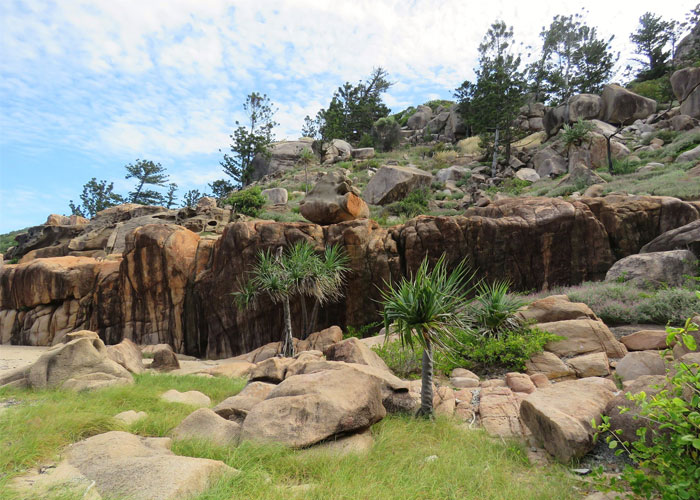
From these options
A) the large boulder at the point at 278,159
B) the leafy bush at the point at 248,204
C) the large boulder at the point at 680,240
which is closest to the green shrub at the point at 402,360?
the large boulder at the point at 680,240

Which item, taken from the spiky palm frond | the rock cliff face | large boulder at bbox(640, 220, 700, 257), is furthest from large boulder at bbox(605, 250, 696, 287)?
the spiky palm frond

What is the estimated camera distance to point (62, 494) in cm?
332

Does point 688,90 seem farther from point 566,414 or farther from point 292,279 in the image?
point 566,414

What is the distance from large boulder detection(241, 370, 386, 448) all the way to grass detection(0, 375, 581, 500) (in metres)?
0.25

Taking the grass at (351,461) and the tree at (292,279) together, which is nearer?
the grass at (351,461)

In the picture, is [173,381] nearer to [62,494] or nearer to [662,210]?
[62,494]

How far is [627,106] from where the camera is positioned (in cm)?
4203

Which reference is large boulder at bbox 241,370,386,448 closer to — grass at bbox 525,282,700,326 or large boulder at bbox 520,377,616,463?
large boulder at bbox 520,377,616,463

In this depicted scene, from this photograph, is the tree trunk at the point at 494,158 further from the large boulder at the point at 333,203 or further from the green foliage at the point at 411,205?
the large boulder at the point at 333,203

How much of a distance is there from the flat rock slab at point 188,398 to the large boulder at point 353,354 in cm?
308

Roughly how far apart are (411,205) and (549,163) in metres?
16.3

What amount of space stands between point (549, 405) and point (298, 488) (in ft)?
11.6

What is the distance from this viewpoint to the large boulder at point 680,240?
41.4 ft

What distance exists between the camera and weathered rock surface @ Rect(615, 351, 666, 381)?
717cm
